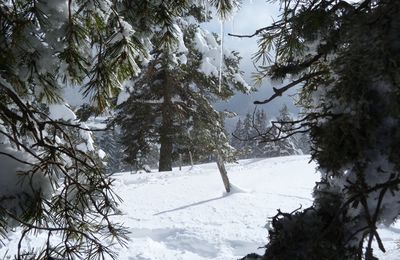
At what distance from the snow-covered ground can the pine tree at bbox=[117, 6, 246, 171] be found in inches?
62.7

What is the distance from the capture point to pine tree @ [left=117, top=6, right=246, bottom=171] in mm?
12570

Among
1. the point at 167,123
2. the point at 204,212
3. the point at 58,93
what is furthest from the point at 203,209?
the point at 58,93

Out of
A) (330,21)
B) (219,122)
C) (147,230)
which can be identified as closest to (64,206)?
(330,21)

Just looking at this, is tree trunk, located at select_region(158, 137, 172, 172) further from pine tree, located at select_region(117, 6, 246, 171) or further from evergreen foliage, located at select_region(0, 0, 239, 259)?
evergreen foliage, located at select_region(0, 0, 239, 259)

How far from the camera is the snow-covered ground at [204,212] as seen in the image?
7.45 m

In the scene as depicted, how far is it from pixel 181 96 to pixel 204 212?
587 centimetres

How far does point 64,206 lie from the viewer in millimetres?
2328

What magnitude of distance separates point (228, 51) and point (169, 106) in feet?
10.3

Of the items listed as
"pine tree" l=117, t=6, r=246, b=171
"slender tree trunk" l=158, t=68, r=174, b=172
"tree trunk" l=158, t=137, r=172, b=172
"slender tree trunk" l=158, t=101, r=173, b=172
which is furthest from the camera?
"tree trunk" l=158, t=137, r=172, b=172

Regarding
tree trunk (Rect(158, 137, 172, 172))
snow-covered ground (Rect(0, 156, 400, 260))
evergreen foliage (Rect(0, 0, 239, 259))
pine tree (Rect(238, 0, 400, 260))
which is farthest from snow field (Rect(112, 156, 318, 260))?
pine tree (Rect(238, 0, 400, 260))

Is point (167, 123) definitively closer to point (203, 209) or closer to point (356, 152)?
point (203, 209)

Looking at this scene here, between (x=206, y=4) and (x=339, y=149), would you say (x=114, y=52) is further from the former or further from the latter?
(x=339, y=149)

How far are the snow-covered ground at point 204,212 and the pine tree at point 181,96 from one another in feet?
5.23

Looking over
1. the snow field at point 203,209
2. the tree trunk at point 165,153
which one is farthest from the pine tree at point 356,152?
the tree trunk at point 165,153
